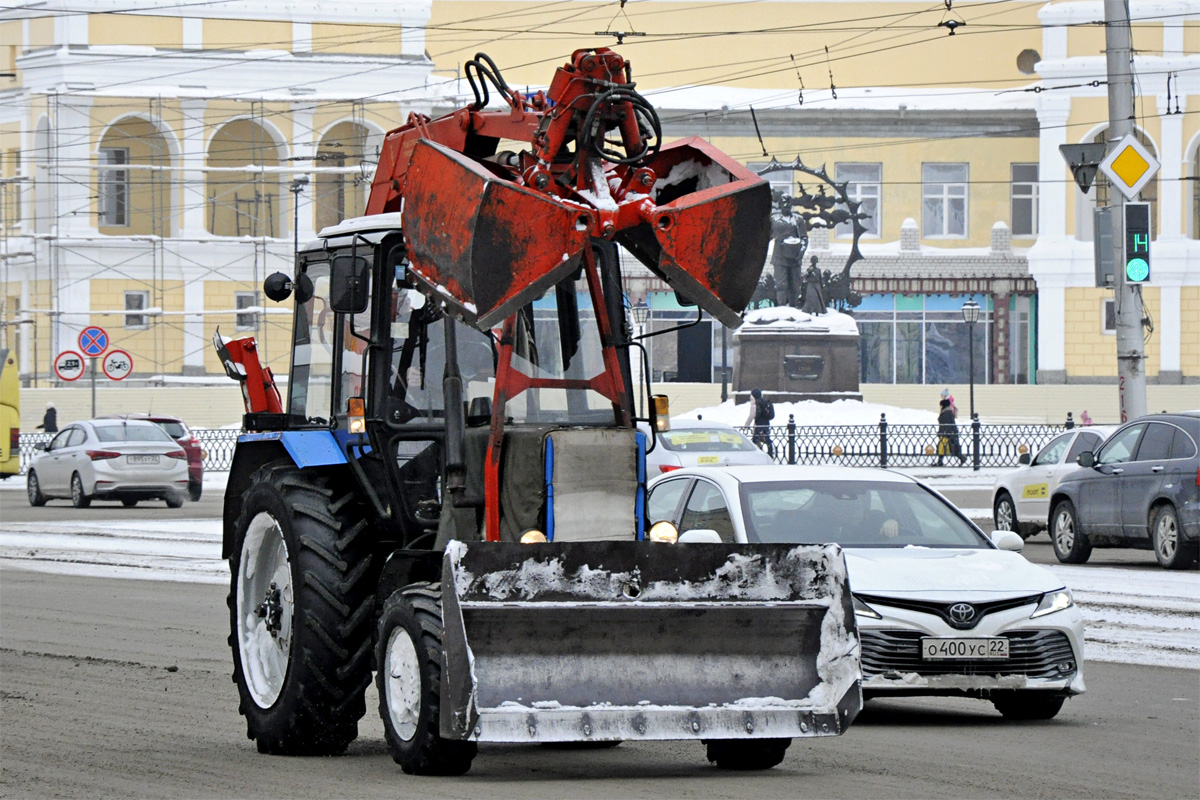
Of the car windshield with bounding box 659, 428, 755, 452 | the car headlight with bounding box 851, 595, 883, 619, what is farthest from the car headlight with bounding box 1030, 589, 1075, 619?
the car windshield with bounding box 659, 428, 755, 452

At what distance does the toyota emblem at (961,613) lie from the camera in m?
10.3

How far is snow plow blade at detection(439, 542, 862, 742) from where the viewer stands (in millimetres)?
7496

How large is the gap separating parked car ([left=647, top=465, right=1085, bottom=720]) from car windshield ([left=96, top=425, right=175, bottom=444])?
22.3 meters

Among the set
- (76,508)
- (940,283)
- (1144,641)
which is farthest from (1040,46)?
(1144,641)

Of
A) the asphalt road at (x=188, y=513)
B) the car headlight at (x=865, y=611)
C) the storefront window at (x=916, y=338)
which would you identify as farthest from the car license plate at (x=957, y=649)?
the storefront window at (x=916, y=338)

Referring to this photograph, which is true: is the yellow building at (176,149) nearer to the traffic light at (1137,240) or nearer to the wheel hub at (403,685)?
the traffic light at (1137,240)

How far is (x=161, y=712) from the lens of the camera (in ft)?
33.7

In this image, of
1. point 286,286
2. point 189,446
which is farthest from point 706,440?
point 286,286

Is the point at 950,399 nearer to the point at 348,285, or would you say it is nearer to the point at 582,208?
the point at 348,285

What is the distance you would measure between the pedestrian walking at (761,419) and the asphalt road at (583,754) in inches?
1118

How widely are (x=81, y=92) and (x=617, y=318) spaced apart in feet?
182

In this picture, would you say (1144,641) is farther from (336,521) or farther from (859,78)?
(859,78)

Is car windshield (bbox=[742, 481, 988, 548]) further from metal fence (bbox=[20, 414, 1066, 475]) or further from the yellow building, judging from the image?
Answer: the yellow building

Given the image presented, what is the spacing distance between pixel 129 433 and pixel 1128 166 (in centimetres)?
1706
